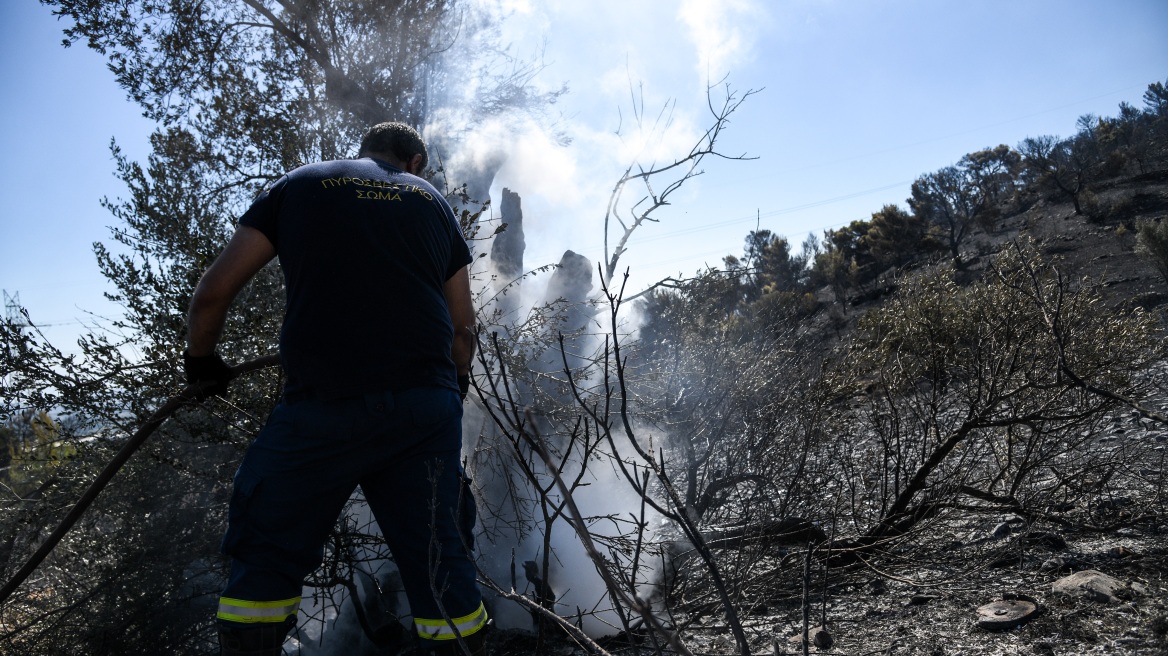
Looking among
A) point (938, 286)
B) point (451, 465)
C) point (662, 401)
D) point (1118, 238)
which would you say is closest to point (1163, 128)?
point (1118, 238)

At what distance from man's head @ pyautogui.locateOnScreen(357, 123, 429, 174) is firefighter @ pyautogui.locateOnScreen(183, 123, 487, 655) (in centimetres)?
27

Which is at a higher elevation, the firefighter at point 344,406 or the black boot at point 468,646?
the firefighter at point 344,406

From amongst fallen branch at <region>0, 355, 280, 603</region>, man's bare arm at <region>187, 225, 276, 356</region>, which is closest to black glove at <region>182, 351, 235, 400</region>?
fallen branch at <region>0, 355, 280, 603</region>

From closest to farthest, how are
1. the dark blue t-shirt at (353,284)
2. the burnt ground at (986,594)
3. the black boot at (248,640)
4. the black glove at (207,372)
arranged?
the black boot at (248,640) < the dark blue t-shirt at (353,284) < the black glove at (207,372) < the burnt ground at (986,594)

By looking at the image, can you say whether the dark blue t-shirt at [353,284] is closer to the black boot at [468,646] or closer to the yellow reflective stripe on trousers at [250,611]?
the yellow reflective stripe on trousers at [250,611]

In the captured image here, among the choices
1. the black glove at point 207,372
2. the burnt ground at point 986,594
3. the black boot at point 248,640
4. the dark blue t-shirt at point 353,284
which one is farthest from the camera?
the burnt ground at point 986,594

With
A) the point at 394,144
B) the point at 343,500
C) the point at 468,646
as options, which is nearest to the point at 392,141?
the point at 394,144

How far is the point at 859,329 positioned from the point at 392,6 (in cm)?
→ 466

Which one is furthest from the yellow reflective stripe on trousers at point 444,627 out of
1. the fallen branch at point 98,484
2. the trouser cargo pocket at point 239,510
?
the fallen branch at point 98,484

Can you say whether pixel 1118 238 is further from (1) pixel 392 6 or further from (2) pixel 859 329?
(1) pixel 392 6

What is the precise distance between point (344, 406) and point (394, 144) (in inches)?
35.6

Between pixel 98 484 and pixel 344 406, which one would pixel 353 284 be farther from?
pixel 98 484

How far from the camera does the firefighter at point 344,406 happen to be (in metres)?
1.74

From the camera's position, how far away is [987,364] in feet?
13.6
